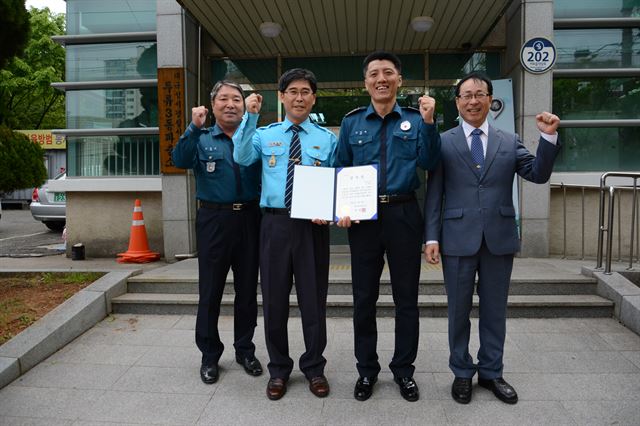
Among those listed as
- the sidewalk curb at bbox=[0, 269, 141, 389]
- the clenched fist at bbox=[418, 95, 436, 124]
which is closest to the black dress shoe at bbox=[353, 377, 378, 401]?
the clenched fist at bbox=[418, 95, 436, 124]

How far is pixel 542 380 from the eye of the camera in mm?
3344

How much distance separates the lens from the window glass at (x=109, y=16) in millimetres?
7086

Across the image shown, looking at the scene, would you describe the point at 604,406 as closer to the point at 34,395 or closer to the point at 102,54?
the point at 34,395

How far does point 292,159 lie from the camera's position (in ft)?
10.3

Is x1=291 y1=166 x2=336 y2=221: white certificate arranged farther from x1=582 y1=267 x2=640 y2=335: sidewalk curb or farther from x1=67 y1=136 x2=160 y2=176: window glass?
x1=67 y1=136 x2=160 y2=176: window glass

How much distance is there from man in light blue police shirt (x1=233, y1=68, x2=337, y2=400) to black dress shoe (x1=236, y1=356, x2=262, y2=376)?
0.88ft

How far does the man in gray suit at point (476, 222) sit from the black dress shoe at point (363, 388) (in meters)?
0.54

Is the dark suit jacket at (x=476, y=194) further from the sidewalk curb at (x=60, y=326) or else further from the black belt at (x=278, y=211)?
the sidewalk curb at (x=60, y=326)

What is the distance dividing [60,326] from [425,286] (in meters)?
3.46

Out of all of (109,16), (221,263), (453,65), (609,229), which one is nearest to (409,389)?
(221,263)

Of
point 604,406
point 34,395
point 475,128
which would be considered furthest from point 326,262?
point 34,395

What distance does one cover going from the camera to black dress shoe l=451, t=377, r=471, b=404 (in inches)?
119

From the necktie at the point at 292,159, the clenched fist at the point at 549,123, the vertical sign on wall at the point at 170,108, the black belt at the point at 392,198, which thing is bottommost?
the black belt at the point at 392,198

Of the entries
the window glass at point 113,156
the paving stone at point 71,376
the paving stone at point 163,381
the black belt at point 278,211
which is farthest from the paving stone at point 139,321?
the window glass at point 113,156
